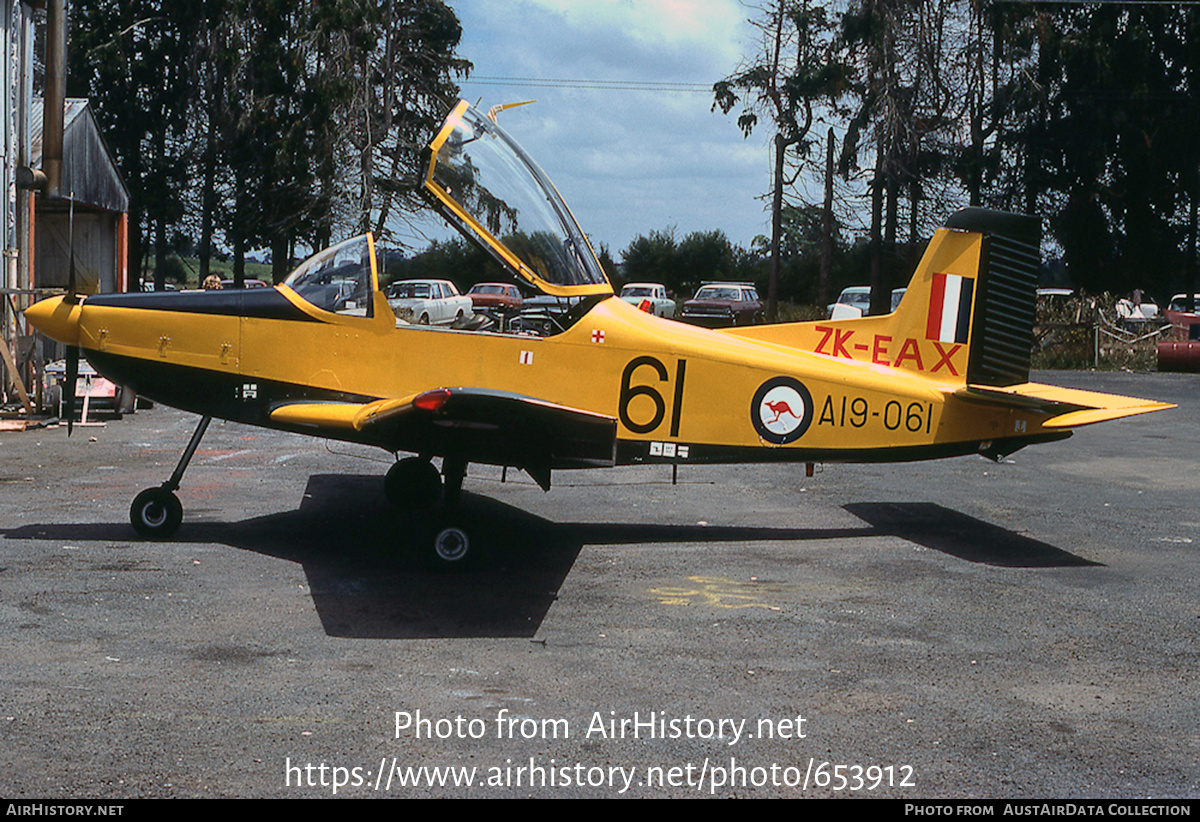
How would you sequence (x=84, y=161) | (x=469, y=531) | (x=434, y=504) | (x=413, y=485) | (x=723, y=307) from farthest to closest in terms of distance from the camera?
(x=723, y=307)
(x=84, y=161)
(x=434, y=504)
(x=413, y=485)
(x=469, y=531)

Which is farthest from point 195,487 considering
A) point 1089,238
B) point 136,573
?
point 1089,238

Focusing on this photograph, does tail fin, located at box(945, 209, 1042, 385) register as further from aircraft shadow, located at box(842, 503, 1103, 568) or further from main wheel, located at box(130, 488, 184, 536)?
main wheel, located at box(130, 488, 184, 536)

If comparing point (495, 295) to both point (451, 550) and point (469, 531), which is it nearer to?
point (469, 531)

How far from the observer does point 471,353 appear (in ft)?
25.1

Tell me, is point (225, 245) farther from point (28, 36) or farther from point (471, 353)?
point (471, 353)

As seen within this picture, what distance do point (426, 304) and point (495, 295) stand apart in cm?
62

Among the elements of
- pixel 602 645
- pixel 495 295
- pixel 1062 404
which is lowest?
pixel 602 645

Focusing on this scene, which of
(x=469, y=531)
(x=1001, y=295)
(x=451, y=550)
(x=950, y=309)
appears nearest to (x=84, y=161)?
(x=469, y=531)

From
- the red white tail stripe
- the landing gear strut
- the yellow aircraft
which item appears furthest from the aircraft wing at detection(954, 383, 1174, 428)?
the landing gear strut

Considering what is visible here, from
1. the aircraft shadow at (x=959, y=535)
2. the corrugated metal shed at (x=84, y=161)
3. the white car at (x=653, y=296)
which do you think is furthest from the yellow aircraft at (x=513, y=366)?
the white car at (x=653, y=296)

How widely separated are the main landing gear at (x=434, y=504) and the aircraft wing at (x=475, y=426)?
1.05 feet

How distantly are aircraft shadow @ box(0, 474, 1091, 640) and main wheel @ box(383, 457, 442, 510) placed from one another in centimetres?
19

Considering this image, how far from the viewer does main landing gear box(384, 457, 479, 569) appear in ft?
23.0

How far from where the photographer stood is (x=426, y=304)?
7.87 meters
